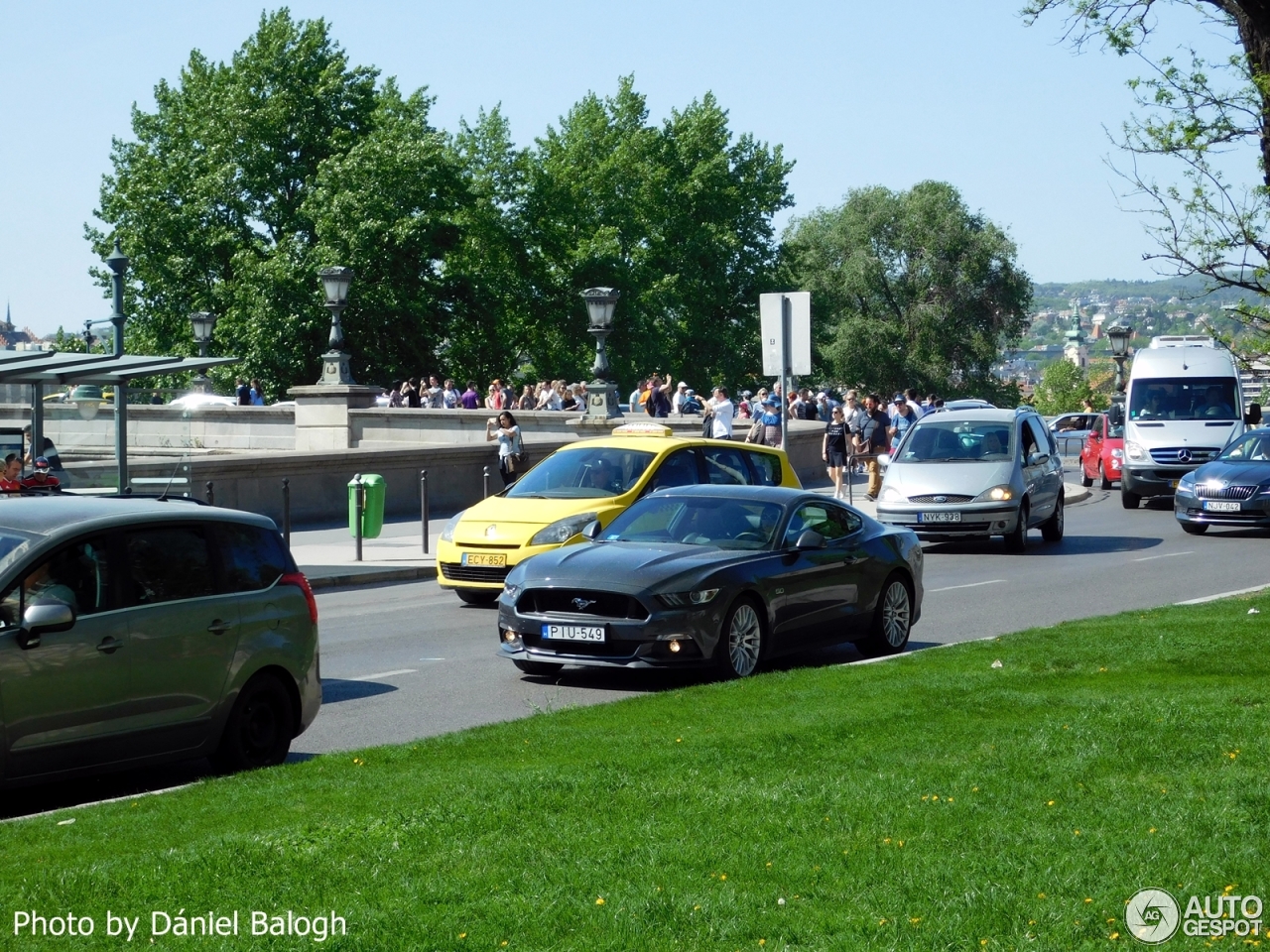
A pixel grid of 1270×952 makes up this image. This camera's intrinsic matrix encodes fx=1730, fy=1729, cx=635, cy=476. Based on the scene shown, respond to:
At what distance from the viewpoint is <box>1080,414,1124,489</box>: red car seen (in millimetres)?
36812

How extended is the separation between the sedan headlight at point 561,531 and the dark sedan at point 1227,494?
37.8 feet

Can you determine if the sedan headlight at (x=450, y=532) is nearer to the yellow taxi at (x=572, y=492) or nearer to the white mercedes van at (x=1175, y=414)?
the yellow taxi at (x=572, y=492)

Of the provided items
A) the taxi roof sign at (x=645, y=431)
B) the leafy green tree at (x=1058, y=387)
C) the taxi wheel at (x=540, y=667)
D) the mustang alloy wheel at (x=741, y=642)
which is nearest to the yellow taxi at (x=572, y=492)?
the taxi roof sign at (x=645, y=431)

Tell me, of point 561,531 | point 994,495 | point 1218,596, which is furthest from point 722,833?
point 994,495

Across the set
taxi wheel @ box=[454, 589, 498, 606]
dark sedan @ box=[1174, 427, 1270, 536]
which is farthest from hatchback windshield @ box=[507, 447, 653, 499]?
dark sedan @ box=[1174, 427, 1270, 536]

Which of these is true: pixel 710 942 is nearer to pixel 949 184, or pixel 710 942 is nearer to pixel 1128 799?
pixel 1128 799

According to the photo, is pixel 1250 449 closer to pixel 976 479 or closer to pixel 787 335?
pixel 976 479

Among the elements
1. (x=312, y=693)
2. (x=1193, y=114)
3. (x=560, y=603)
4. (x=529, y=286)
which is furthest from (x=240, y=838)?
(x=529, y=286)

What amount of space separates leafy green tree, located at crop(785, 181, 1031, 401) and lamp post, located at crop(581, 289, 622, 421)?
4760 centimetres

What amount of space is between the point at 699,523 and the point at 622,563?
1.14 m

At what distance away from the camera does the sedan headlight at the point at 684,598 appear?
11.4m

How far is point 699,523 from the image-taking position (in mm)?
12844

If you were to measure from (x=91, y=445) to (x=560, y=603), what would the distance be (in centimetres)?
1864

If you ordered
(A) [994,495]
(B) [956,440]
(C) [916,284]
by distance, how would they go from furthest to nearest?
(C) [916,284], (B) [956,440], (A) [994,495]
